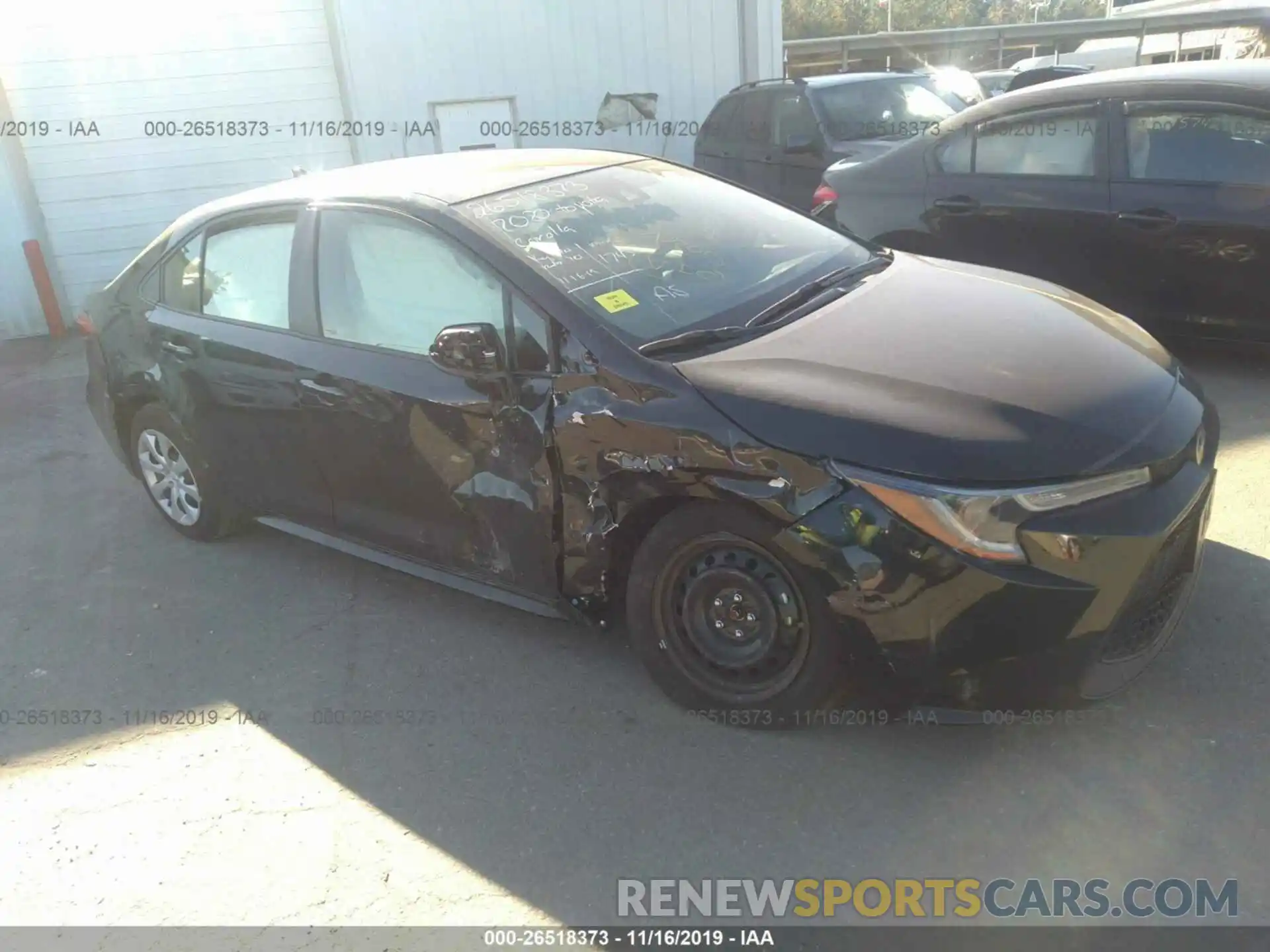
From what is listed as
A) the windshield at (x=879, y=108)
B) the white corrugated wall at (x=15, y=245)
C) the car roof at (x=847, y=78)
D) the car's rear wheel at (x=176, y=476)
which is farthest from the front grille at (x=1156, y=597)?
the white corrugated wall at (x=15, y=245)

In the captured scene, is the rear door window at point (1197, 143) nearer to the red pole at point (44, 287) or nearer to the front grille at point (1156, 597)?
the front grille at point (1156, 597)

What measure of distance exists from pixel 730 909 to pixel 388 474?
189cm

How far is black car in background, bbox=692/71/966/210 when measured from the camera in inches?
340

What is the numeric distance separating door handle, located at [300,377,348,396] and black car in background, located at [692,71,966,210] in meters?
5.35

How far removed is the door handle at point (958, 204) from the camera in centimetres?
582

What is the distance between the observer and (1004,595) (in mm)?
2557

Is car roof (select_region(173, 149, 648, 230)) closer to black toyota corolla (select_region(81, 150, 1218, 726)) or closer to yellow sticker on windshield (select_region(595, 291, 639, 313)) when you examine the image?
black toyota corolla (select_region(81, 150, 1218, 726))

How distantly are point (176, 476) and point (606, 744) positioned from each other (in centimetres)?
272

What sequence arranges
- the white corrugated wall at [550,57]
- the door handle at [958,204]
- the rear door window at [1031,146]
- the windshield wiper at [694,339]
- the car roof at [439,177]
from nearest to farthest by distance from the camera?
the windshield wiper at [694,339]
the car roof at [439,177]
the rear door window at [1031,146]
the door handle at [958,204]
the white corrugated wall at [550,57]

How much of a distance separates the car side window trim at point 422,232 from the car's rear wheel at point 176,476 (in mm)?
1106

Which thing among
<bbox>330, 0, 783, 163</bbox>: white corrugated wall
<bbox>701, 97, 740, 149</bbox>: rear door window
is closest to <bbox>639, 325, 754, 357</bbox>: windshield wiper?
<bbox>701, 97, 740, 149</bbox>: rear door window

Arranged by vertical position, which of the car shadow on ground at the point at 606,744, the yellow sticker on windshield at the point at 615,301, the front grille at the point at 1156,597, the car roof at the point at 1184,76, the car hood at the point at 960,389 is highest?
the car roof at the point at 1184,76

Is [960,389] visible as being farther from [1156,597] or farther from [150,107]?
[150,107]

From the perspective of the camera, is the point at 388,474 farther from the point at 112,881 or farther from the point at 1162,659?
the point at 1162,659
